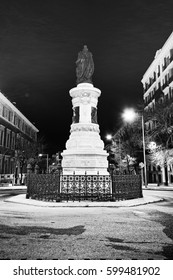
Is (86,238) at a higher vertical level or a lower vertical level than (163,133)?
lower

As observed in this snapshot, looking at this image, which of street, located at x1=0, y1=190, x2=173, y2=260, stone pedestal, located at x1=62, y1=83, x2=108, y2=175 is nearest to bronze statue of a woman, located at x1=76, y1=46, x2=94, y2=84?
stone pedestal, located at x1=62, y1=83, x2=108, y2=175

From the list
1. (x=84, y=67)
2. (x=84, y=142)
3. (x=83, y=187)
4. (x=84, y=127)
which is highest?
(x=84, y=67)

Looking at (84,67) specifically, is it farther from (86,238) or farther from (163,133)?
(163,133)

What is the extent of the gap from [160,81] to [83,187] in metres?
35.7

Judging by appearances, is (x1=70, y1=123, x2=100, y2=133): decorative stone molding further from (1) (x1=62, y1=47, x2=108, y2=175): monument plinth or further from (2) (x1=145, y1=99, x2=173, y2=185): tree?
(2) (x1=145, y1=99, x2=173, y2=185): tree

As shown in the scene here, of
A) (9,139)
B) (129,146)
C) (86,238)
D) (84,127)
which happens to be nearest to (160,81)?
(129,146)

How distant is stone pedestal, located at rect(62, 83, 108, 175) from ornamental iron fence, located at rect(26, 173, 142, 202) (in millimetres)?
1267

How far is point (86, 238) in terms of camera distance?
438 centimetres

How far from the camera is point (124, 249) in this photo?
3.71 m

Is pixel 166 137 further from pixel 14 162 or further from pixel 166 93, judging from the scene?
pixel 14 162

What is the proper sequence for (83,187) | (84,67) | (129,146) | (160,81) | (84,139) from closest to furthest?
(83,187) < (84,139) < (84,67) < (129,146) < (160,81)

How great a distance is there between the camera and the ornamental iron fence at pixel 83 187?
10664 mm

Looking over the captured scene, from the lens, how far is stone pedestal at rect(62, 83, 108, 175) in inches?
496
